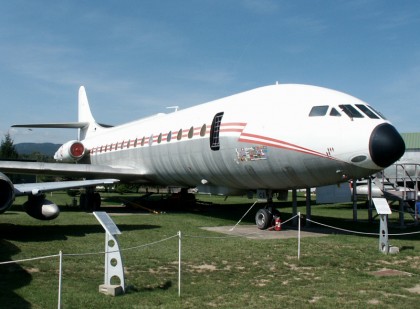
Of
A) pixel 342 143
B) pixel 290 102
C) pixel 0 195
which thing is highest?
pixel 290 102

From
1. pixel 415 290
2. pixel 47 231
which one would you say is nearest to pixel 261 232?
pixel 47 231

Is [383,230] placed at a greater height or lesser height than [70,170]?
lesser

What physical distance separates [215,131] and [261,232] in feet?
12.6

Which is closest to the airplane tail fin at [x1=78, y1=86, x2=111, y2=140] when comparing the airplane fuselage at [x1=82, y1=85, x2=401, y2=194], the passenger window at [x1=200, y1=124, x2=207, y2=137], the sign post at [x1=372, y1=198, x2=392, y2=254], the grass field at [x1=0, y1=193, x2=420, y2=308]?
the airplane fuselage at [x1=82, y1=85, x2=401, y2=194]

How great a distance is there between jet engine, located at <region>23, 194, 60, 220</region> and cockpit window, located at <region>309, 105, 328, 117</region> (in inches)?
294

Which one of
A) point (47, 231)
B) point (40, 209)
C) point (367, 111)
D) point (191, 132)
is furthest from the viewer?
point (191, 132)

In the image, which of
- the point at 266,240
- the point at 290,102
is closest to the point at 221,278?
the point at 266,240

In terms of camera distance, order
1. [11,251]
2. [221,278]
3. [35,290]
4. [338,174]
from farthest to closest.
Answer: [338,174], [11,251], [221,278], [35,290]

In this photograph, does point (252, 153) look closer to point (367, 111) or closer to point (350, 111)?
point (350, 111)

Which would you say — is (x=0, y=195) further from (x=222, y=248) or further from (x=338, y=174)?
(x=338, y=174)

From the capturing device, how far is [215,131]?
15.6 metres

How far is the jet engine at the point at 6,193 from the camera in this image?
1063 cm

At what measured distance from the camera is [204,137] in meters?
16.2

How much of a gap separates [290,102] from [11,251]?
8.30 m
